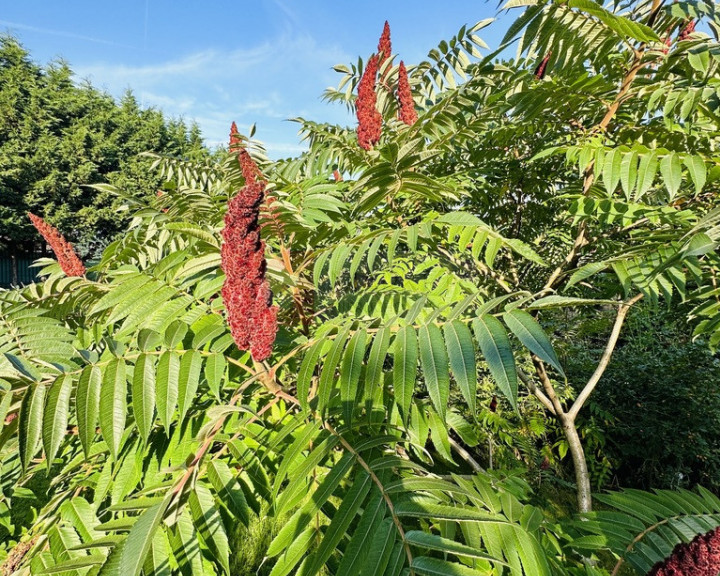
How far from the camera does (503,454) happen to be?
3799mm

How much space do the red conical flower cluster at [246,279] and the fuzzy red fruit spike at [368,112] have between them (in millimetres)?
1830

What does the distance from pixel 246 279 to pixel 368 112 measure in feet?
6.82

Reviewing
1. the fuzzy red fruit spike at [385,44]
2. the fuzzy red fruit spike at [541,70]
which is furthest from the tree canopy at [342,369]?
the fuzzy red fruit spike at [541,70]

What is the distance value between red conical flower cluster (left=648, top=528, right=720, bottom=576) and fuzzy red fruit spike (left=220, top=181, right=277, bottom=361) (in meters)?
1.50

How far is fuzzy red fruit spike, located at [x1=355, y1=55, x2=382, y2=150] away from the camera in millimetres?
2922

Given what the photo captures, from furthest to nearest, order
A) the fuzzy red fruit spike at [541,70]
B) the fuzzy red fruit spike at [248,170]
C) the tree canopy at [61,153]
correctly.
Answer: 1. the tree canopy at [61,153]
2. the fuzzy red fruit spike at [541,70]
3. the fuzzy red fruit spike at [248,170]

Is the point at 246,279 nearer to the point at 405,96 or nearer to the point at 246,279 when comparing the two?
the point at 246,279

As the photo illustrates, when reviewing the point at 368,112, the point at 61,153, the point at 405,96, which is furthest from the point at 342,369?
the point at 61,153

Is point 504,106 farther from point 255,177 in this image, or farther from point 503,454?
point 503,454

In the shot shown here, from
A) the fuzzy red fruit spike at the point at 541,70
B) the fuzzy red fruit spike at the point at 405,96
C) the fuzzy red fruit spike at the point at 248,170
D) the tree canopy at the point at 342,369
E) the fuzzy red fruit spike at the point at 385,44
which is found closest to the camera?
the tree canopy at the point at 342,369

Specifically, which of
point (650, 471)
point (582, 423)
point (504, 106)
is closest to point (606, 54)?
point (504, 106)

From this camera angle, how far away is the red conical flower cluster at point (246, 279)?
1.38m

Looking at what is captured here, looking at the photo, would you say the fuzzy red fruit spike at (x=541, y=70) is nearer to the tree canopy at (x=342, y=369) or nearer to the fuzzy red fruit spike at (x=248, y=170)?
the tree canopy at (x=342, y=369)

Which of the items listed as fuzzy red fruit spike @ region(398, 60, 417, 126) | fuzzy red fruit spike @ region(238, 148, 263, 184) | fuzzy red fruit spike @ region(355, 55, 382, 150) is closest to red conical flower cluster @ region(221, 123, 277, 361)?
fuzzy red fruit spike @ region(238, 148, 263, 184)
